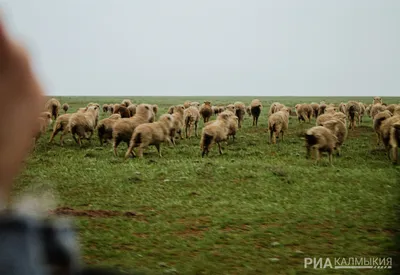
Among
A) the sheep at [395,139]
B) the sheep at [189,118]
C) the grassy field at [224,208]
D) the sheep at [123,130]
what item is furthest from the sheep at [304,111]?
the sheep at [123,130]

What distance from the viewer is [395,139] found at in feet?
37.9

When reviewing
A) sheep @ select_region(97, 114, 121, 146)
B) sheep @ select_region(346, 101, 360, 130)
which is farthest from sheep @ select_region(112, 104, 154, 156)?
sheep @ select_region(346, 101, 360, 130)

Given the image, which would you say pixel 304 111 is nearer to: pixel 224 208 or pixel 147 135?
pixel 147 135

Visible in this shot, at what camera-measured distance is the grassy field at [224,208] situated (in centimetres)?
493

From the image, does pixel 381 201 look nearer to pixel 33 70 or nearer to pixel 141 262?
pixel 141 262

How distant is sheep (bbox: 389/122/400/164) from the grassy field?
0.99 ft

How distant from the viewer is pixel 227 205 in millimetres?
7188

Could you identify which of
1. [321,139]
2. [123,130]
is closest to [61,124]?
[123,130]

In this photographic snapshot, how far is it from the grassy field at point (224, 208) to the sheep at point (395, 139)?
302 mm

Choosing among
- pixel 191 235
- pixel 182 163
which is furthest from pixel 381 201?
pixel 182 163

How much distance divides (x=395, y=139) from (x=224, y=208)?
22.3 feet

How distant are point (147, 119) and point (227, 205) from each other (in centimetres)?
780

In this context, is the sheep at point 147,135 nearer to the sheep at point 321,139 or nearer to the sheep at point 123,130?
the sheep at point 123,130

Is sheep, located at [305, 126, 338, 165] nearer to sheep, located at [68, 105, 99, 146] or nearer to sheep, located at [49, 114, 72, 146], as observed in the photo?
sheep, located at [68, 105, 99, 146]
